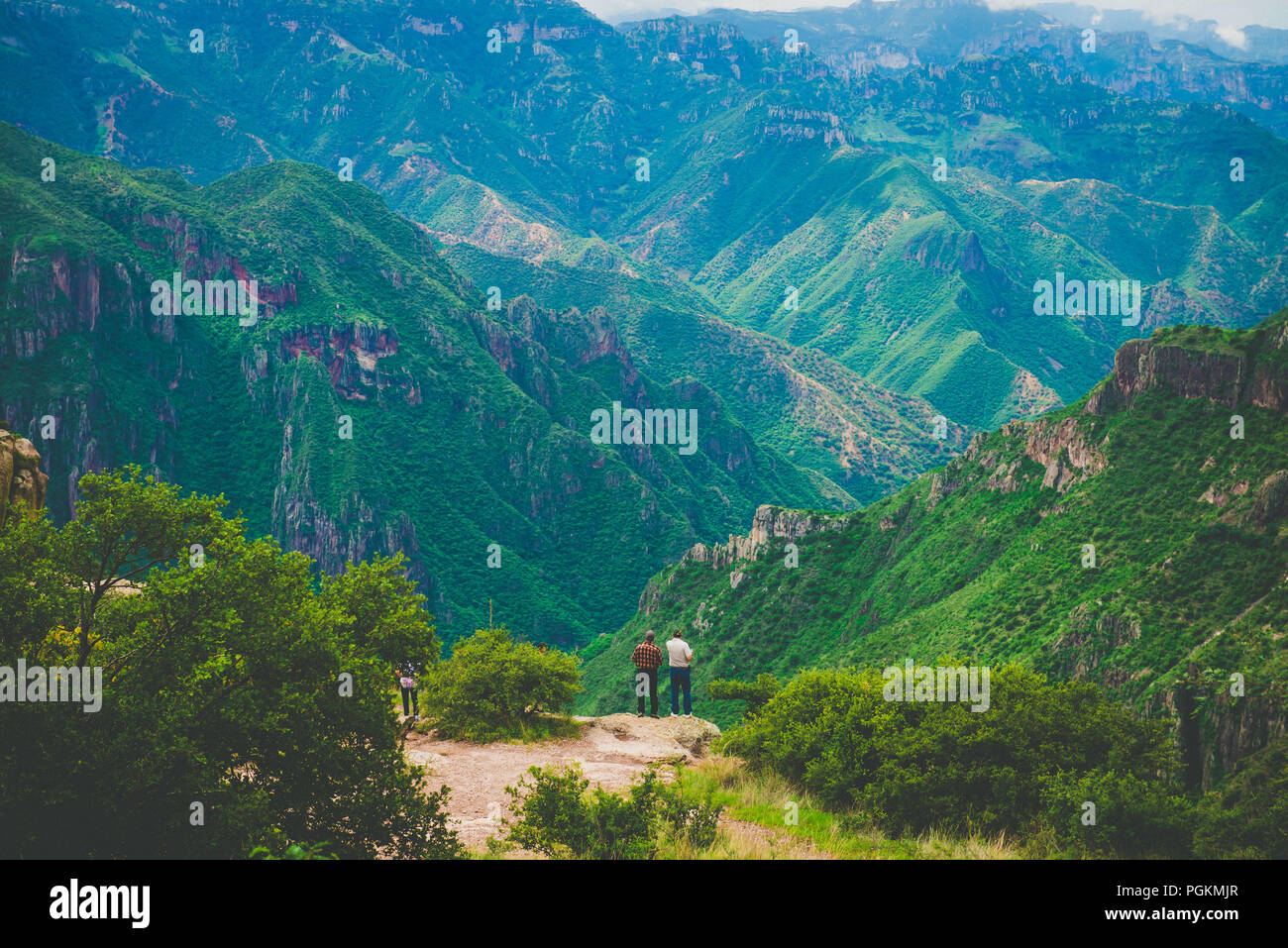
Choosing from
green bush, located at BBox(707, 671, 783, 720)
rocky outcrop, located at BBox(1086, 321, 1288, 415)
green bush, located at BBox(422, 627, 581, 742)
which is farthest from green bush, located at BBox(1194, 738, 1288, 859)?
rocky outcrop, located at BBox(1086, 321, 1288, 415)

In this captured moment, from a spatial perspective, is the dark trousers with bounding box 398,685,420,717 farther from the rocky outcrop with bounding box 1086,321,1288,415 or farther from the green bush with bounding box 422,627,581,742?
the rocky outcrop with bounding box 1086,321,1288,415

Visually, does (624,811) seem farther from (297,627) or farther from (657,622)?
(657,622)

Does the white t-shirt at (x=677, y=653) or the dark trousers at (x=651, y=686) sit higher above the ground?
the white t-shirt at (x=677, y=653)

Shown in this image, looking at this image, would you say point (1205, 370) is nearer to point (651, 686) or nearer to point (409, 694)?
point (651, 686)

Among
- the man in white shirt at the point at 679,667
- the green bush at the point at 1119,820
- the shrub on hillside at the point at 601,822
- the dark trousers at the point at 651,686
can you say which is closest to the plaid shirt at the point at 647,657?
the dark trousers at the point at 651,686

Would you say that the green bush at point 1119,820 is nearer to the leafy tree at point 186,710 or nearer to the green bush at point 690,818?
the green bush at point 690,818
